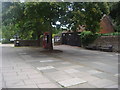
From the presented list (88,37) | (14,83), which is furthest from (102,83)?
(88,37)

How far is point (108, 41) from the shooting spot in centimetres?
1639

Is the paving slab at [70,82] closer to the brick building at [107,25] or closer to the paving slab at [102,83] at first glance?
the paving slab at [102,83]

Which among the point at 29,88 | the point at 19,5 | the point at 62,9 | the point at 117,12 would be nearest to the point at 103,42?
the point at 117,12

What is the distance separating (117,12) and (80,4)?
6454mm

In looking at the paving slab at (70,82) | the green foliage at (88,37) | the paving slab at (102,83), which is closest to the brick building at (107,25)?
the green foliage at (88,37)

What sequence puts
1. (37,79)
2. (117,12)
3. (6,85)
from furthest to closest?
1. (117,12)
2. (37,79)
3. (6,85)

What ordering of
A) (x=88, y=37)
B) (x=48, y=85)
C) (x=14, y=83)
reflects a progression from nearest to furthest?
(x=48, y=85) → (x=14, y=83) → (x=88, y=37)

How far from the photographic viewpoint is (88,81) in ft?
16.7

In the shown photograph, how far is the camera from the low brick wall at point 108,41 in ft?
49.8

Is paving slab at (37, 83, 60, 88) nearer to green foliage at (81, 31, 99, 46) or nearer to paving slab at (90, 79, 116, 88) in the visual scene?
paving slab at (90, 79, 116, 88)

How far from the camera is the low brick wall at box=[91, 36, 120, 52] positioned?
1517cm

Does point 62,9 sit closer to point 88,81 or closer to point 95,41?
Answer: point 95,41

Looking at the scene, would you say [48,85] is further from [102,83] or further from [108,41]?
[108,41]

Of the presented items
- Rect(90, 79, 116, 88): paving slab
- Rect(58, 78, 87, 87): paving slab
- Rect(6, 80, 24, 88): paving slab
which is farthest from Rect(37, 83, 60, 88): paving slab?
Rect(90, 79, 116, 88): paving slab
